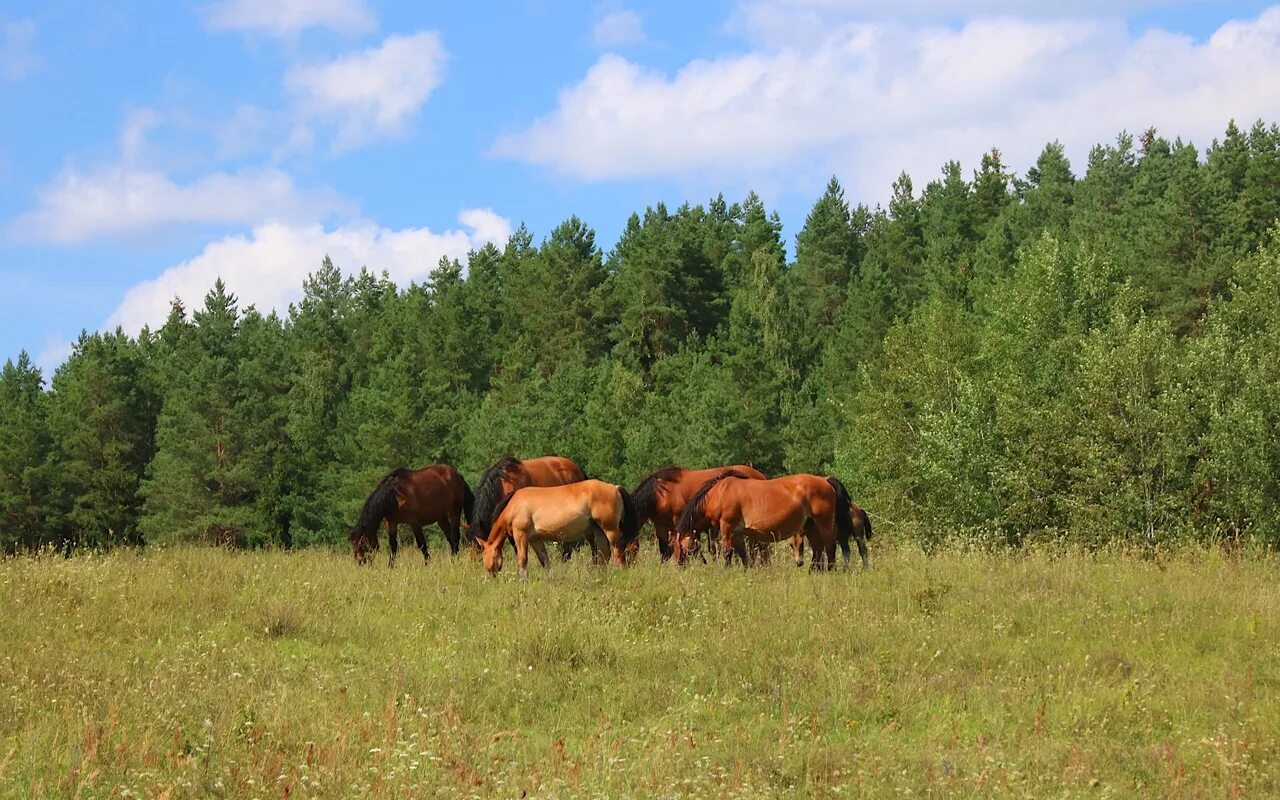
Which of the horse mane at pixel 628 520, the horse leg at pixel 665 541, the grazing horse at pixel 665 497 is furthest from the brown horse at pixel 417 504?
the horse mane at pixel 628 520

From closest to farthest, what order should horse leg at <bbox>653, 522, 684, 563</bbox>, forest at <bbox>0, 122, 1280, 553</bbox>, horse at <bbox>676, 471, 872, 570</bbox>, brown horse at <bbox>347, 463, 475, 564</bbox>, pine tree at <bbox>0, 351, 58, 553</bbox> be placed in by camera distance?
horse at <bbox>676, 471, 872, 570</bbox> < horse leg at <bbox>653, 522, 684, 563</bbox> < brown horse at <bbox>347, 463, 475, 564</bbox> < forest at <bbox>0, 122, 1280, 553</bbox> < pine tree at <bbox>0, 351, 58, 553</bbox>

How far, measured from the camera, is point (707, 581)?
45.1 ft

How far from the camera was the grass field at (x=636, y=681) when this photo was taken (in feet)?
24.5

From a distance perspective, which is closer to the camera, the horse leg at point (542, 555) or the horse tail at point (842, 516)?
the horse leg at point (542, 555)

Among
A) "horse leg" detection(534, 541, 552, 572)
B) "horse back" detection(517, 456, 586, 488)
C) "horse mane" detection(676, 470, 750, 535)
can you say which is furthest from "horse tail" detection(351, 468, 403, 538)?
"horse mane" detection(676, 470, 750, 535)

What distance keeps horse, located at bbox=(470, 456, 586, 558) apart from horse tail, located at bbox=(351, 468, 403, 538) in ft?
5.27

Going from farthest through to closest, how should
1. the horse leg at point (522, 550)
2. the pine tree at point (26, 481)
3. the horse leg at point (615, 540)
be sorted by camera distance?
the pine tree at point (26, 481)
the horse leg at point (615, 540)
the horse leg at point (522, 550)

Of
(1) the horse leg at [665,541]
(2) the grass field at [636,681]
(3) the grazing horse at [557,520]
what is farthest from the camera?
(1) the horse leg at [665,541]

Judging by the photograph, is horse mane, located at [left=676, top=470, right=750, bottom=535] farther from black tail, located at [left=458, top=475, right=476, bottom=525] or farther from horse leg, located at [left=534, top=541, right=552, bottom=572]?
black tail, located at [left=458, top=475, right=476, bottom=525]

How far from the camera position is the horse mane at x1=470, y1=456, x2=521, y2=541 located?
54.6ft

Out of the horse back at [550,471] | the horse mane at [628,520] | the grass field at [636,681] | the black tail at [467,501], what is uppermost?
the horse back at [550,471]

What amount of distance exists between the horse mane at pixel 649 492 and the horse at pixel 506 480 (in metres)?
1.44

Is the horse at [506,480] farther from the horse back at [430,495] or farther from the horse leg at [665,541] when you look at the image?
the horse leg at [665,541]

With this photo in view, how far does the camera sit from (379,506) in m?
18.1
